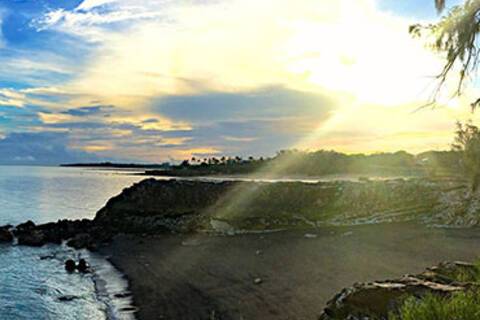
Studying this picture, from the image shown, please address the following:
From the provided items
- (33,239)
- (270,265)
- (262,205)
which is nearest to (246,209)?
(262,205)

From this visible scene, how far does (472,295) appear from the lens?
8.88 m

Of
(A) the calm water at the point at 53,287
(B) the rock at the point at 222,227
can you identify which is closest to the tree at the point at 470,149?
(B) the rock at the point at 222,227

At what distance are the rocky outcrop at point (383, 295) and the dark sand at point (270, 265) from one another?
16.9 feet

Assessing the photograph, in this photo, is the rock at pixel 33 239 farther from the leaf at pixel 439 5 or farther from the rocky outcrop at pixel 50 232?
the leaf at pixel 439 5

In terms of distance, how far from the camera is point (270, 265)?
957 inches

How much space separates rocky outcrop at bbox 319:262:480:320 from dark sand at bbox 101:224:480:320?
516 cm

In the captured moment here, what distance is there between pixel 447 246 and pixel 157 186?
119ft

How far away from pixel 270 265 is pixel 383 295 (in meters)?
14.2

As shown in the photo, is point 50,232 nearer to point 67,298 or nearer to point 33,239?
point 33,239

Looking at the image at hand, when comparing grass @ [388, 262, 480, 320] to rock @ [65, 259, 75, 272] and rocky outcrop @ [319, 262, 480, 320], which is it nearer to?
rocky outcrop @ [319, 262, 480, 320]

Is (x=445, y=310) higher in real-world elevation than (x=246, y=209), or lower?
higher

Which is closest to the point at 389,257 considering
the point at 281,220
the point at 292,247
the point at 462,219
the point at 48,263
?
the point at 292,247

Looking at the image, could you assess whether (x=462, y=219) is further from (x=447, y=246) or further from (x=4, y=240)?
(x=4, y=240)

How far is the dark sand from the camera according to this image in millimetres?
18062
